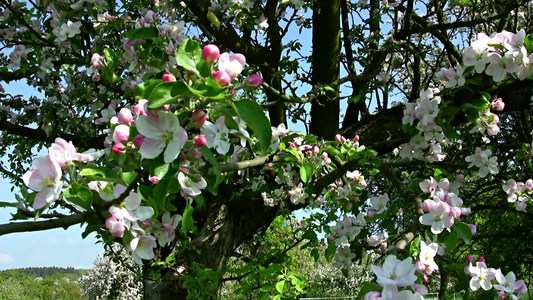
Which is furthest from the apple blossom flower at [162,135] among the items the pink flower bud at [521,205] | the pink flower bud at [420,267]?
the pink flower bud at [521,205]

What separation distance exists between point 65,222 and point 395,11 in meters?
4.04

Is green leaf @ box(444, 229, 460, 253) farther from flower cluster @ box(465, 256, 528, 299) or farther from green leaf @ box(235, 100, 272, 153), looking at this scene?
green leaf @ box(235, 100, 272, 153)

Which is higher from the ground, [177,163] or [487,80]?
[487,80]

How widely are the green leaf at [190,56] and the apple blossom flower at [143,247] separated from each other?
1.40ft

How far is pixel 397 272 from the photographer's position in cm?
117

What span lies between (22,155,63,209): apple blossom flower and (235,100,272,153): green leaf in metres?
0.40

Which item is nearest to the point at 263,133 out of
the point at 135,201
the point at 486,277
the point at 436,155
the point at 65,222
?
the point at 135,201

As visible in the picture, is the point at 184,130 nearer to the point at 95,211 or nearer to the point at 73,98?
the point at 95,211

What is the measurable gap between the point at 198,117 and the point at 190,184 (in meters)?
0.25

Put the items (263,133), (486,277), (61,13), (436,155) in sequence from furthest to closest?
1. (61,13)
2. (436,155)
3. (486,277)
4. (263,133)

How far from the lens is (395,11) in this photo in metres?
4.50

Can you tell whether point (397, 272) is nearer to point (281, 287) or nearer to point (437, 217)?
point (437, 217)

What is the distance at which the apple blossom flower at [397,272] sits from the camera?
3.70 feet

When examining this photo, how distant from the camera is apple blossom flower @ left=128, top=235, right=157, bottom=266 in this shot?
3.83 ft
